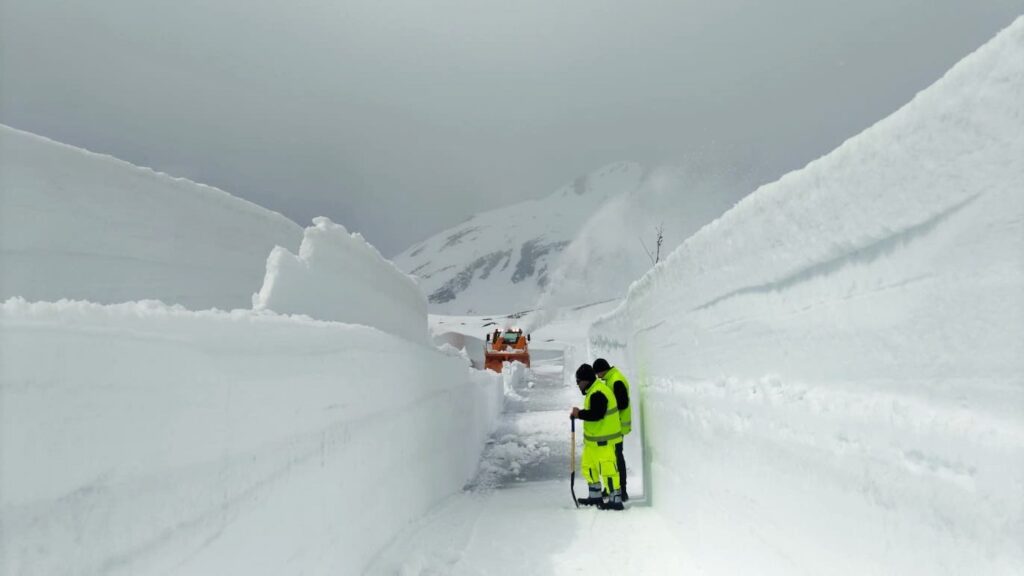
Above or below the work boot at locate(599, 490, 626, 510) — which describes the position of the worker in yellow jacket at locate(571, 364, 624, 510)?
above

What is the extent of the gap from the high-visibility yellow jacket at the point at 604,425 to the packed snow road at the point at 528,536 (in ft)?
2.19

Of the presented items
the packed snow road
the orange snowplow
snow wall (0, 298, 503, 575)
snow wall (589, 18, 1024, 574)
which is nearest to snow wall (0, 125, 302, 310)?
snow wall (0, 298, 503, 575)

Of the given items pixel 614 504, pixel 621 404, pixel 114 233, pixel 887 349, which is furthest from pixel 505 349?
pixel 887 349

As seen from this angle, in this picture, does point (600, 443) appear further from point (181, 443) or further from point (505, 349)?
point (505, 349)

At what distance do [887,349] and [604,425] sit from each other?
13.3ft

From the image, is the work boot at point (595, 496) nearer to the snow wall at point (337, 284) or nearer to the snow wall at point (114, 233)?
the snow wall at point (337, 284)

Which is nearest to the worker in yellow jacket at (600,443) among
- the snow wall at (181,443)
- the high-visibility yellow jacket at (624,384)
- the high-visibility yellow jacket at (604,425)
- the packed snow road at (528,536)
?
the high-visibility yellow jacket at (604,425)

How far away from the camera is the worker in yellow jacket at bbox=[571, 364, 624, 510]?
19.2 feet

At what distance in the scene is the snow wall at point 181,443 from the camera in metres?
1.41

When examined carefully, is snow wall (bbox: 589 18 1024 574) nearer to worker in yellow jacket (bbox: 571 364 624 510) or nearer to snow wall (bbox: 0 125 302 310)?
worker in yellow jacket (bbox: 571 364 624 510)

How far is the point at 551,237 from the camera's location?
193125 millimetres

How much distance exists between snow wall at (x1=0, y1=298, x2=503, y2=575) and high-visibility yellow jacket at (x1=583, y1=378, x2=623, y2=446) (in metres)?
2.59

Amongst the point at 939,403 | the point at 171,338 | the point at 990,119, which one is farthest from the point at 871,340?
the point at 171,338

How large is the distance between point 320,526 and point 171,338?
1.59m
